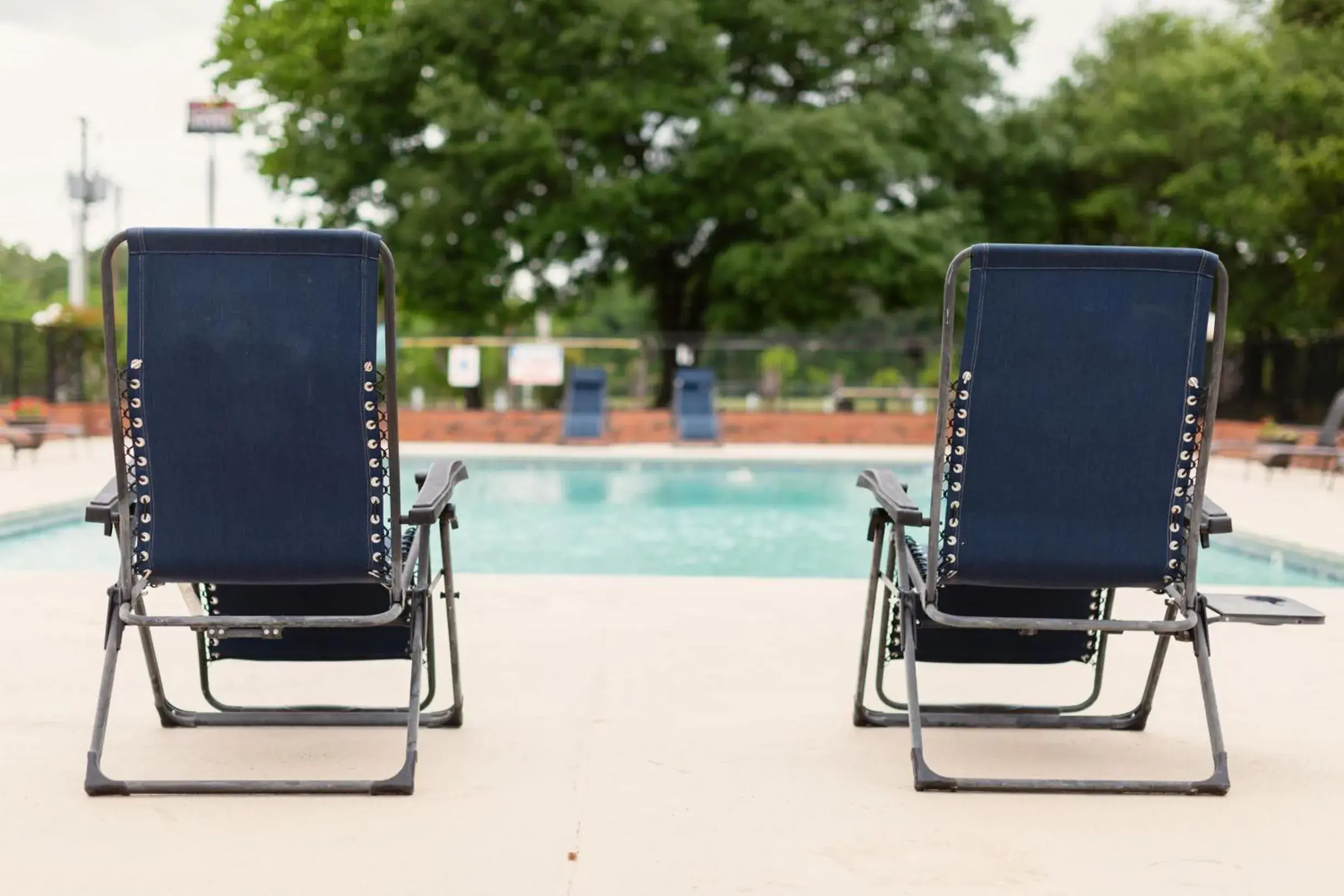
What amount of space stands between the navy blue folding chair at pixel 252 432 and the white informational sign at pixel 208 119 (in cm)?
1638

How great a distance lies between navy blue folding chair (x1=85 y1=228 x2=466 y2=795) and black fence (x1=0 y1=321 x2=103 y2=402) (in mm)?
18846

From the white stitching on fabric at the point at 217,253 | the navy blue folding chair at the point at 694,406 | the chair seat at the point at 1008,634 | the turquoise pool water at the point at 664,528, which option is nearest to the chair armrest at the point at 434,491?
the white stitching on fabric at the point at 217,253

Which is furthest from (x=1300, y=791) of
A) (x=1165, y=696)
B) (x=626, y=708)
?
(x=626, y=708)

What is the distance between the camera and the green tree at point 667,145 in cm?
2045

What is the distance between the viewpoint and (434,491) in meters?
2.94

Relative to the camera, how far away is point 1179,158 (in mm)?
22391

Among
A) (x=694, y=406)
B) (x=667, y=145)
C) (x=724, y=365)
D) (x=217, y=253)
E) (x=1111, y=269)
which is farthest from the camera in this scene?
(x=667, y=145)

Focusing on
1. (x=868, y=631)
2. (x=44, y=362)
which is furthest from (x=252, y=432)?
(x=44, y=362)

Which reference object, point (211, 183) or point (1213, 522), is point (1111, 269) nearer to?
point (1213, 522)

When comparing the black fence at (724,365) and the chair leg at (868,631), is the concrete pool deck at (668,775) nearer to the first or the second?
the chair leg at (868,631)

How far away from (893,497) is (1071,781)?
0.74 meters

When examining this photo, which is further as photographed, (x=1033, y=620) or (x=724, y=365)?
(x=724, y=365)

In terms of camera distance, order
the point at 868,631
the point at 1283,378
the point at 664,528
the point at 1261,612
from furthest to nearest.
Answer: the point at 1283,378 < the point at 664,528 < the point at 868,631 < the point at 1261,612

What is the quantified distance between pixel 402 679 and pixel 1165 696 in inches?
90.1
